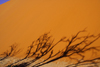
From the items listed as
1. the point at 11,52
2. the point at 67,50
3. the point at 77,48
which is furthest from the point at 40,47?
the point at 11,52

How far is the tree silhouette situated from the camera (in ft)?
10.6

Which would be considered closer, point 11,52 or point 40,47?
point 40,47

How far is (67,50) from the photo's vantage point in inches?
155

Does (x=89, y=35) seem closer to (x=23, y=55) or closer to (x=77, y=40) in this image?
(x=77, y=40)

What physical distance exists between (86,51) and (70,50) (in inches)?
27.6

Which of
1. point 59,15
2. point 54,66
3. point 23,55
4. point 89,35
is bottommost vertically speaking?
point 54,66

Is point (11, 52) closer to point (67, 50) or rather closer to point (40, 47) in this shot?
point (40, 47)

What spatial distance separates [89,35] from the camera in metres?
3.88

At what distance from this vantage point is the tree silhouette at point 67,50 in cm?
324

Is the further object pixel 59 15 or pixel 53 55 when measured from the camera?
pixel 59 15

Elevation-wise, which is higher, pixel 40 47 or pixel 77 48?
pixel 40 47

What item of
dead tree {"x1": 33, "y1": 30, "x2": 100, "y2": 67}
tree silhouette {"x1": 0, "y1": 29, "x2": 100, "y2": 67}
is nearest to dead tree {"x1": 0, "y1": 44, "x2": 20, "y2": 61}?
tree silhouette {"x1": 0, "y1": 29, "x2": 100, "y2": 67}

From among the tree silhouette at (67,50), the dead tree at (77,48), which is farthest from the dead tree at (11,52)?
the dead tree at (77,48)

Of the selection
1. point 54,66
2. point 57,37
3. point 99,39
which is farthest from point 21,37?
point 99,39
